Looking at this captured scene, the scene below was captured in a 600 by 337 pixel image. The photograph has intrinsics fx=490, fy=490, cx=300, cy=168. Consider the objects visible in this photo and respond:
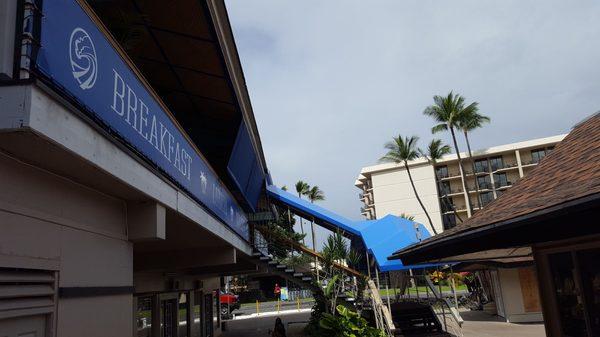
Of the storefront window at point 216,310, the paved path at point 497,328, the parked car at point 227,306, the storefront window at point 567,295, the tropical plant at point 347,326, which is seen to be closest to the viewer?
the storefront window at point 567,295

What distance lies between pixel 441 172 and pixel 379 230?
60885 millimetres

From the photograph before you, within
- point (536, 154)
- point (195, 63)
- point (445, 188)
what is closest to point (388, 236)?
point (195, 63)

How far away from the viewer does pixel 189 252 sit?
11672mm

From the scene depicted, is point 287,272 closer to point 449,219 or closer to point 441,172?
point 449,219

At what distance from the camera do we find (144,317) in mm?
12414

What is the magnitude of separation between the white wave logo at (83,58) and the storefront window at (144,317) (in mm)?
8863

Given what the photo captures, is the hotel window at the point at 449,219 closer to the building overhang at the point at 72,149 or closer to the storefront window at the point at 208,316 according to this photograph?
the storefront window at the point at 208,316

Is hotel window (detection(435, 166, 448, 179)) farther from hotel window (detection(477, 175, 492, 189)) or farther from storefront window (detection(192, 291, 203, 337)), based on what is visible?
storefront window (detection(192, 291, 203, 337))

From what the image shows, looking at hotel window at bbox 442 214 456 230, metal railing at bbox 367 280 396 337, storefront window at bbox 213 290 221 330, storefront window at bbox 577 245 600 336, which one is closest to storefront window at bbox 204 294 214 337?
storefront window at bbox 213 290 221 330

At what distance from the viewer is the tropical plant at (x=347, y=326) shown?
14.4 metres

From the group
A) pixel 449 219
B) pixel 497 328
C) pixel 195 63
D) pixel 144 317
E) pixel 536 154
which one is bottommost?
pixel 497 328

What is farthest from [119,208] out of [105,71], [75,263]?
[105,71]

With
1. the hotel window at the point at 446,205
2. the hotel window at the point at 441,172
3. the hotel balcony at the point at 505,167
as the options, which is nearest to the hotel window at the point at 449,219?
the hotel window at the point at 446,205

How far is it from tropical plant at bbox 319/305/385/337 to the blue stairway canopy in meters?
1.81
